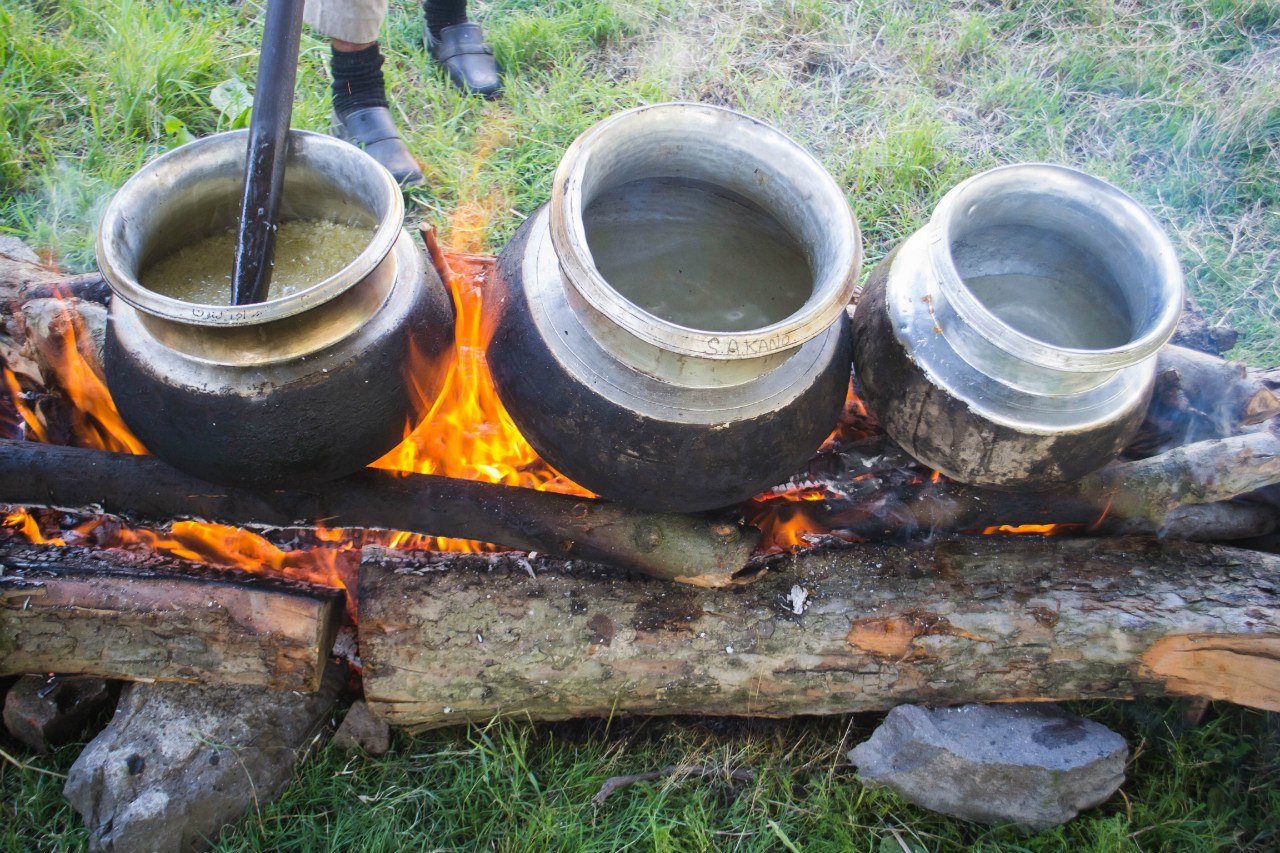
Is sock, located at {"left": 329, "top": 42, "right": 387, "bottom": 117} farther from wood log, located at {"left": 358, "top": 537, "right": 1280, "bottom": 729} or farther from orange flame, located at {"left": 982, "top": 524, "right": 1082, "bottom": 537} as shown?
orange flame, located at {"left": 982, "top": 524, "right": 1082, "bottom": 537}

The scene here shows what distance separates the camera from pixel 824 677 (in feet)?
8.43

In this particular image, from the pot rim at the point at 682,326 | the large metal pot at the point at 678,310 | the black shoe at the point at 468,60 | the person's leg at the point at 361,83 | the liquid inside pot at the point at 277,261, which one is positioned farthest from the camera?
the black shoe at the point at 468,60

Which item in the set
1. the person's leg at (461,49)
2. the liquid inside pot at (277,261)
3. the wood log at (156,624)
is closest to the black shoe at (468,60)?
the person's leg at (461,49)

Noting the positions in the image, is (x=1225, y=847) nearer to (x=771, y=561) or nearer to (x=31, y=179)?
(x=771, y=561)

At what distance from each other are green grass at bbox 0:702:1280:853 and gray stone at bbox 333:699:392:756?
0.04 metres

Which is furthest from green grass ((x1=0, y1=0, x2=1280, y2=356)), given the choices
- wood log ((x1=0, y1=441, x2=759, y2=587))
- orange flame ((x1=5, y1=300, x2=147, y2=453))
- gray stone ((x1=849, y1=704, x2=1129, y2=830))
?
gray stone ((x1=849, y1=704, x2=1129, y2=830))

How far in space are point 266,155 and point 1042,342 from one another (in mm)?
1849

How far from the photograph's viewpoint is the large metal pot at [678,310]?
1987mm

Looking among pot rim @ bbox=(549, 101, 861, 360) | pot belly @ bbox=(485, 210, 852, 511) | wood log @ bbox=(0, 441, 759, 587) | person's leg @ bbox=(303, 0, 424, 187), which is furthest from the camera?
person's leg @ bbox=(303, 0, 424, 187)

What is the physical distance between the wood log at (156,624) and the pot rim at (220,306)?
34.2 inches

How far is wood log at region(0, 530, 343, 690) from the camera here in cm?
245

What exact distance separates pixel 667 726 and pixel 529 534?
787 millimetres

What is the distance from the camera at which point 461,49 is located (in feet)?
15.6

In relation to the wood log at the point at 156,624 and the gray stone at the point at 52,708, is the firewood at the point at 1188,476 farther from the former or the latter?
the gray stone at the point at 52,708
